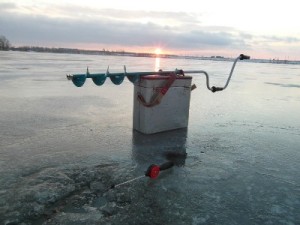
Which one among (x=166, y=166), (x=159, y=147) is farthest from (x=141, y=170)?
(x=159, y=147)

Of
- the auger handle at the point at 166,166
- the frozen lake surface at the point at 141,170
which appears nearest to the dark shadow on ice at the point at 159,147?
the frozen lake surface at the point at 141,170

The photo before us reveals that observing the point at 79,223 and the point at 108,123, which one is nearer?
the point at 79,223

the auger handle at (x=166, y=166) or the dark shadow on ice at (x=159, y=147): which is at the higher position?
the auger handle at (x=166, y=166)

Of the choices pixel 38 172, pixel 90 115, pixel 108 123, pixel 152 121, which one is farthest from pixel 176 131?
pixel 38 172

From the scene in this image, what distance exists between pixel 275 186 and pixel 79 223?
9.55 feet

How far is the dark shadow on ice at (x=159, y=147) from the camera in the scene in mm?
5570

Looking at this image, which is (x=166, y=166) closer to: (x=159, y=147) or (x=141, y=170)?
(x=141, y=170)

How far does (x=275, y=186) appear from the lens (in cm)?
465

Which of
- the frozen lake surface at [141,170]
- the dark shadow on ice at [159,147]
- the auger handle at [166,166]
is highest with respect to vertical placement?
the auger handle at [166,166]

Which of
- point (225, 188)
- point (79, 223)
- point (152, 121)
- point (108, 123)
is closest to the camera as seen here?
point (79, 223)

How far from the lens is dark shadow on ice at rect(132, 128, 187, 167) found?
18.3 feet

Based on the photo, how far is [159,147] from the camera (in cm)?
629

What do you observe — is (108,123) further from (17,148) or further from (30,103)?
(30,103)

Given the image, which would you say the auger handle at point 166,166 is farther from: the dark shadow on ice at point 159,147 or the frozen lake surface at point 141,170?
the dark shadow on ice at point 159,147
